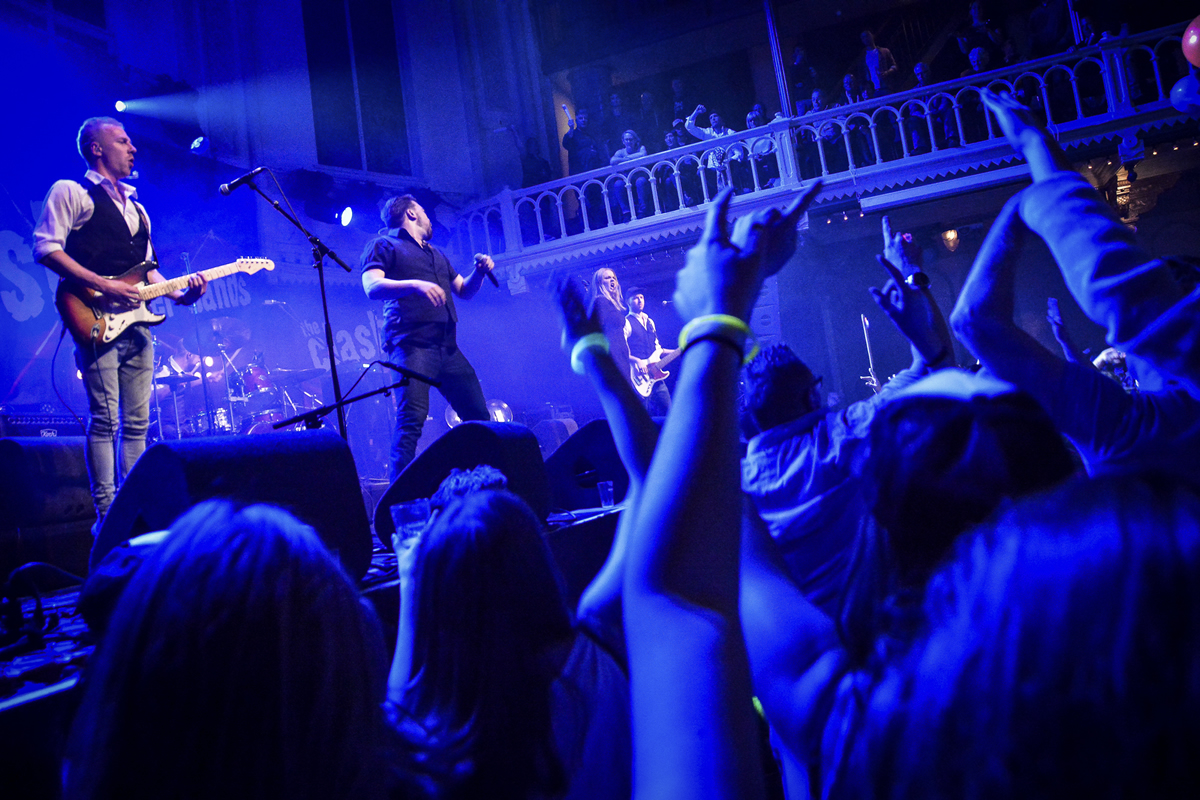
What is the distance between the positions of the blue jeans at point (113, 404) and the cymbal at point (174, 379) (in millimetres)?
4095

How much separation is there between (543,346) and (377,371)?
10.5 feet

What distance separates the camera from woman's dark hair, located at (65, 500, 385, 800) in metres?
Answer: 0.70

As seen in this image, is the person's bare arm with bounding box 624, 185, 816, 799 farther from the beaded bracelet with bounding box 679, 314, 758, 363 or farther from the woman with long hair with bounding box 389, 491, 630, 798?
the woman with long hair with bounding box 389, 491, 630, 798

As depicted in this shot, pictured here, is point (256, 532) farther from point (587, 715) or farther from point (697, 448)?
point (587, 715)

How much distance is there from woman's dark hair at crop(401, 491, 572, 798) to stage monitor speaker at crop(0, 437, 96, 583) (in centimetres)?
314

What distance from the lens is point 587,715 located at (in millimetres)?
1295

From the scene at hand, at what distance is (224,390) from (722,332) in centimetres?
897

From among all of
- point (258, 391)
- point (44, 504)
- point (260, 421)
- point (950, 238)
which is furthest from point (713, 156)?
point (44, 504)

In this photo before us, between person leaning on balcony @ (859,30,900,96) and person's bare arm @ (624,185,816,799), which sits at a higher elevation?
person leaning on balcony @ (859,30,900,96)

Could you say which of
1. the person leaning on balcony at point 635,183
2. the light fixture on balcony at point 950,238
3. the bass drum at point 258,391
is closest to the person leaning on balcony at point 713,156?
the person leaning on balcony at point 635,183

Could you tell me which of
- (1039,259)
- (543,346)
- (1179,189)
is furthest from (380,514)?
(1179,189)

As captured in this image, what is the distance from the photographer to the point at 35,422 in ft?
20.9

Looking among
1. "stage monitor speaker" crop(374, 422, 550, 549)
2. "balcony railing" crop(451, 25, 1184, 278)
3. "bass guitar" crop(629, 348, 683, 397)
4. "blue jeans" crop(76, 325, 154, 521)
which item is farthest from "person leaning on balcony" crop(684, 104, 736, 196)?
"blue jeans" crop(76, 325, 154, 521)

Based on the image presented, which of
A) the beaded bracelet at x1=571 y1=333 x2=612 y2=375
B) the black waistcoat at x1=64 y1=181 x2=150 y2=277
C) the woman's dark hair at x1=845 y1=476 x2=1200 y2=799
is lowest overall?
the woman's dark hair at x1=845 y1=476 x2=1200 y2=799
